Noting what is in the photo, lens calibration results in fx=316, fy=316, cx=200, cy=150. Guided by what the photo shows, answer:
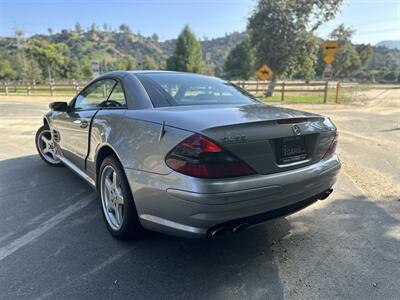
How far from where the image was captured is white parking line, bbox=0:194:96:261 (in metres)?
2.85

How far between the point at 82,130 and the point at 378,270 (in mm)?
Result: 3287

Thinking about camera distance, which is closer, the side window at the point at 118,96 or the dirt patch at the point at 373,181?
the side window at the point at 118,96

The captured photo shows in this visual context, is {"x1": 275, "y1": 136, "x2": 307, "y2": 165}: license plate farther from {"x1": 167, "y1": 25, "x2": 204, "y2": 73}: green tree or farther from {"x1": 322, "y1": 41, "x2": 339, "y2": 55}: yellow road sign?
{"x1": 167, "y1": 25, "x2": 204, "y2": 73}: green tree

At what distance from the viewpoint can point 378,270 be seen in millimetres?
2600

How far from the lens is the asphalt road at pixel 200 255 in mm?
2338

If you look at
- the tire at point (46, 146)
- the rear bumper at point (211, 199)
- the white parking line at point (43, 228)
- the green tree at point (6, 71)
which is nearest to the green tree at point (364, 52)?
the green tree at point (6, 71)

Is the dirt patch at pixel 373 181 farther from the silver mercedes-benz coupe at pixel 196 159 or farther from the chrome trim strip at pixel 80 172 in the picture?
the chrome trim strip at pixel 80 172

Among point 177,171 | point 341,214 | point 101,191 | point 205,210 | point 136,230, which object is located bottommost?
point 341,214

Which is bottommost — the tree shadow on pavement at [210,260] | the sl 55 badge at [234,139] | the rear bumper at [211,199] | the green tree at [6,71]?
the tree shadow on pavement at [210,260]

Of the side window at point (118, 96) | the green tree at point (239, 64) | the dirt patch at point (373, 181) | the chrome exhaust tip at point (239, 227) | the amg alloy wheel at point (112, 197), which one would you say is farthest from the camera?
the green tree at point (239, 64)

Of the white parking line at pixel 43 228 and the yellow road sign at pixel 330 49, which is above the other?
the yellow road sign at pixel 330 49

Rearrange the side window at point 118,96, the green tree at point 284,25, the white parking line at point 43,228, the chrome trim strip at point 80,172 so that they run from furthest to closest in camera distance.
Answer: the green tree at point 284,25, the chrome trim strip at point 80,172, the side window at point 118,96, the white parking line at point 43,228

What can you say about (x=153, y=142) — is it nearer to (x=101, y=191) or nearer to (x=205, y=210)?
(x=205, y=210)

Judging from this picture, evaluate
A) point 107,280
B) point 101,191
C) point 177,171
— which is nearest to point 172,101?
point 177,171
